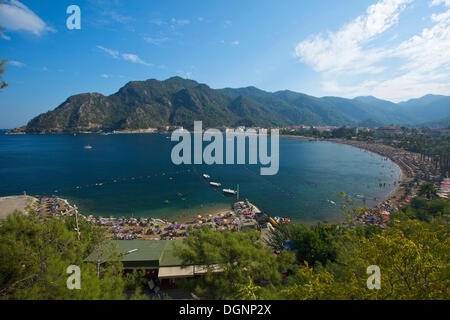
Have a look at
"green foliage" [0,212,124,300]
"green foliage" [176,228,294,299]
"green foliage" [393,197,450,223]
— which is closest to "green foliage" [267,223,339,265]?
"green foliage" [176,228,294,299]

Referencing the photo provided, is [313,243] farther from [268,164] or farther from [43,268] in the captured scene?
[268,164]

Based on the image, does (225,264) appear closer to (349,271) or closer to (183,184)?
(349,271)

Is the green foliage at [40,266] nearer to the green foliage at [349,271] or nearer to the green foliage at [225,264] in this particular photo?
the green foliage at [225,264]

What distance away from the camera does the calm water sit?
29.1 metres

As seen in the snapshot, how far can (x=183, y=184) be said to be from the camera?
3944 cm

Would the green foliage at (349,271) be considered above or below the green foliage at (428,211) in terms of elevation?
above

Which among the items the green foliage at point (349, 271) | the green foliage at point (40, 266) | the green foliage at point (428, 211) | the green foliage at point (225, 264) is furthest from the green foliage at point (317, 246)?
the green foliage at point (428, 211)

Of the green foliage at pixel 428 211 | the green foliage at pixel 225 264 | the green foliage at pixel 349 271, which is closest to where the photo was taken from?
the green foliage at pixel 349 271

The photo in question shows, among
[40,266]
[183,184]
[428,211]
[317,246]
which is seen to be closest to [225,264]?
[40,266]

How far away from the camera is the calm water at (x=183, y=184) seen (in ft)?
95.6

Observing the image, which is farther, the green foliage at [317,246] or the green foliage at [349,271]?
the green foliage at [317,246]

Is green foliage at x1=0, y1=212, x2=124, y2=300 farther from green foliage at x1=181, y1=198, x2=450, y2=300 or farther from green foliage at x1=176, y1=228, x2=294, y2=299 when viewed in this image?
green foliage at x1=181, y1=198, x2=450, y2=300
